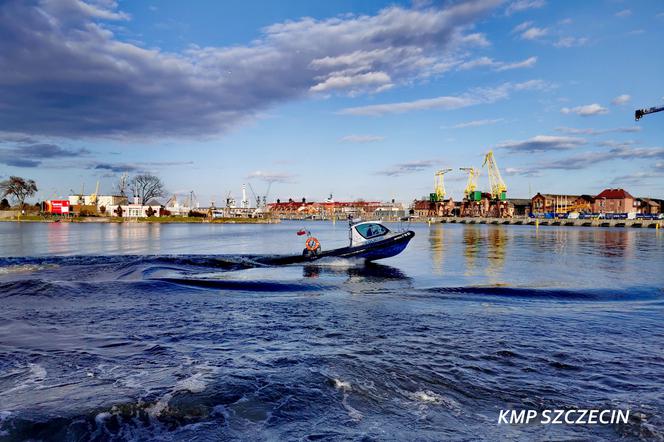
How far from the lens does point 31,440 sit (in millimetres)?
6293

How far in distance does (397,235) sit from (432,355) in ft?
65.8

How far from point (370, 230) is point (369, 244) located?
1243 mm

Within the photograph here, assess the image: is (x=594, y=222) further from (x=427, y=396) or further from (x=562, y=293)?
(x=427, y=396)

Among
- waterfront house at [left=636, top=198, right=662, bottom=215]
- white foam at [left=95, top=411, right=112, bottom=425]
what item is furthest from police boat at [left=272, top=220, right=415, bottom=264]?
waterfront house at [left=636, top=198, right=662, bottom=215]

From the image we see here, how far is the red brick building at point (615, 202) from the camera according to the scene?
182875mm

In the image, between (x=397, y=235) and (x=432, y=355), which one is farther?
(x=397, y=235)

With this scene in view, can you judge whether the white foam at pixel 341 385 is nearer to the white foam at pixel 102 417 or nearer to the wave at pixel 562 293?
the white foam at pixel 102 417

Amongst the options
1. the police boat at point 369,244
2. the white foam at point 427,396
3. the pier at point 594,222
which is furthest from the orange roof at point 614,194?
the white foam at point 427,396

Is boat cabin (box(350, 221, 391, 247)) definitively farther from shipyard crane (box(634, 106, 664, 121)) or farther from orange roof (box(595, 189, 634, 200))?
orange roof (box(595, 189, 634, 200))

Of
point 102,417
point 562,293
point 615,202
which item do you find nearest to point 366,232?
point 562,293

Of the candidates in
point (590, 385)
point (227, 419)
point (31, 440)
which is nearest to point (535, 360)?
point (590, 385)

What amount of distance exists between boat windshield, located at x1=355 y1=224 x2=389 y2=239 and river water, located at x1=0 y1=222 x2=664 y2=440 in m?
10.4

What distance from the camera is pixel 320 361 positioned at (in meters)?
9.73

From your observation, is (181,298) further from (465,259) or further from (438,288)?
(465,259)
